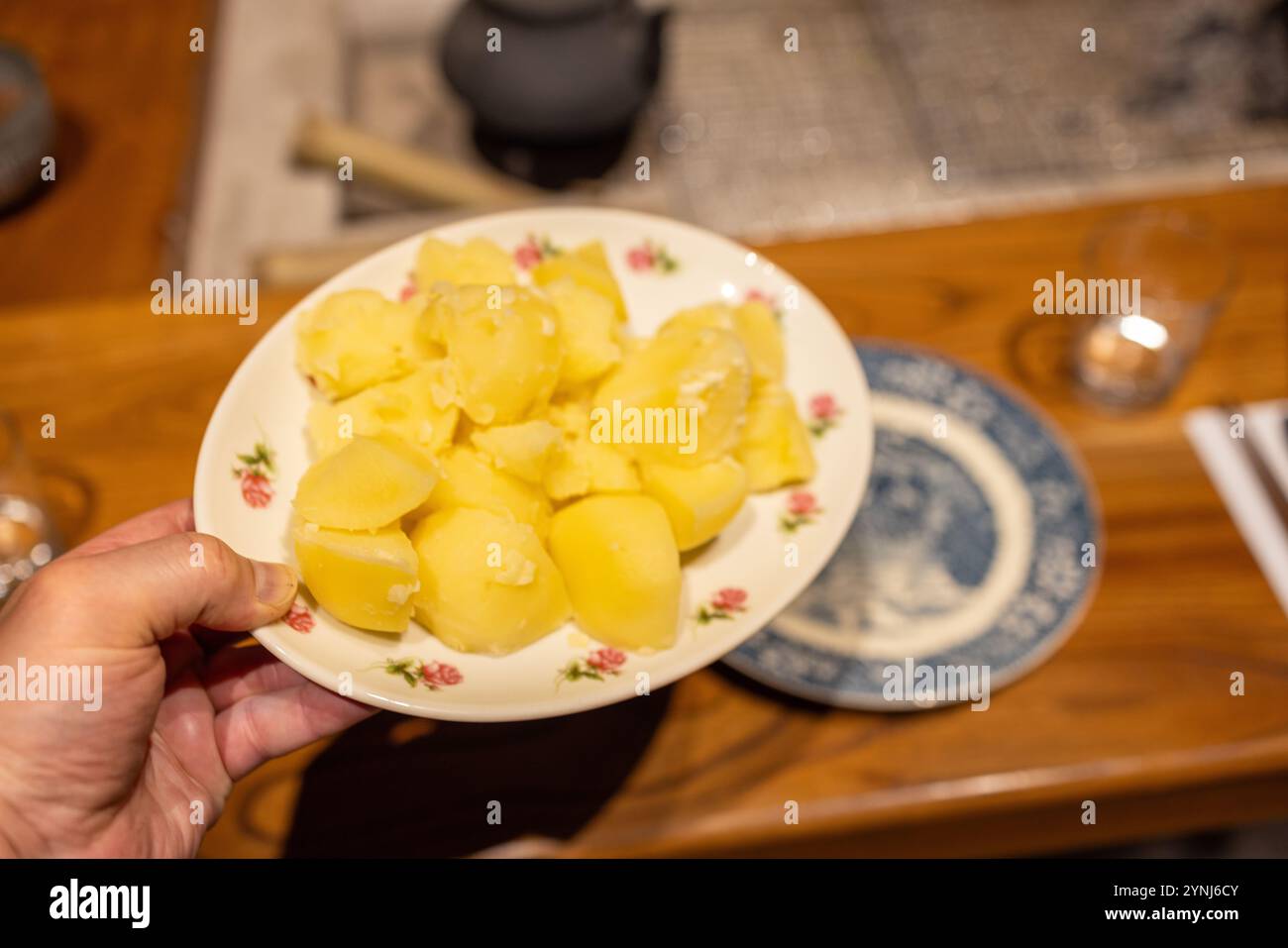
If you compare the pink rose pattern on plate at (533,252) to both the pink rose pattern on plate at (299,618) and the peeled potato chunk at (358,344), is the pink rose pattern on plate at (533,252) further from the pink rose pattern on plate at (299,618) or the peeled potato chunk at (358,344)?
the pink rose pattern on plate at (299,618)

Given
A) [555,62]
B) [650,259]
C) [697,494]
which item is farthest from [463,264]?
[555,62]

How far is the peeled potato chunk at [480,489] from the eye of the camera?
86 centimetres

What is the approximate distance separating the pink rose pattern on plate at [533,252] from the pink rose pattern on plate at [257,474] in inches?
13.6

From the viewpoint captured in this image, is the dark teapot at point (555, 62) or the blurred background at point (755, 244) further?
the dark teapot at point (555, 62)

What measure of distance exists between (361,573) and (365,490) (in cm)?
7

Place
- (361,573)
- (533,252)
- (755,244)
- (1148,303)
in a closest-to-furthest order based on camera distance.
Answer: (361,573), (533,252), (1148,303), (755,244)

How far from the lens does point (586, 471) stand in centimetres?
90

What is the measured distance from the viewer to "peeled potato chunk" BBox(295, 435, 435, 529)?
798 mm

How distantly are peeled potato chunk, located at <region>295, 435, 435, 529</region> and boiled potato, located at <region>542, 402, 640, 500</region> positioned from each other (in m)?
0.13

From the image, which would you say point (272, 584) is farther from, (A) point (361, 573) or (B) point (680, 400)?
(B) point (680, 400)

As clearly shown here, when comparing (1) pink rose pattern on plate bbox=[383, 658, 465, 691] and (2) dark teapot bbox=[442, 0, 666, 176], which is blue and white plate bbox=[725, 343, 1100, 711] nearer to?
(1) pink rose pattern on plate bbox=[383, 658, 465, 691]

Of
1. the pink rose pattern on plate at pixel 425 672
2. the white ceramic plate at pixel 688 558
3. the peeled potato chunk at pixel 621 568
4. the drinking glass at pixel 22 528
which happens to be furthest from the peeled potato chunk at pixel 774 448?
the drinking glass at pixel 22 528
